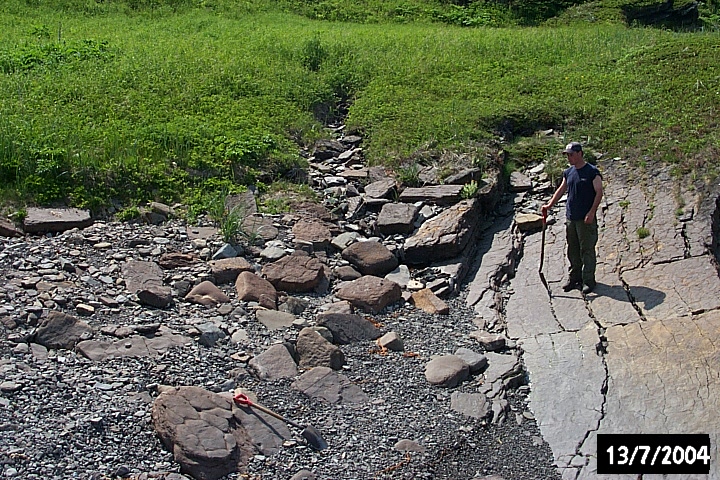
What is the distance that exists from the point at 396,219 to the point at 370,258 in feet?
2.93

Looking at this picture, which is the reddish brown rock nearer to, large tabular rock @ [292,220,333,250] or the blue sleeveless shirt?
large tabular rock @ [292,220,333,250]

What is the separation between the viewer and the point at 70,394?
20.0 ft

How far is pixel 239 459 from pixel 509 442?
83.7 inches

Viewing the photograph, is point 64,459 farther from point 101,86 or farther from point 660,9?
point 660,9

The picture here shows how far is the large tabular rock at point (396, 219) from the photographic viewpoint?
33.3 feet

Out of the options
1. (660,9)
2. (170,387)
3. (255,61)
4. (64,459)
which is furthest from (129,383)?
(660,9)

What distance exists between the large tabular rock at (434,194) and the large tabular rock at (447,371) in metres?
3.38

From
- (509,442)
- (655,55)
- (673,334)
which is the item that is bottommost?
(509,442)

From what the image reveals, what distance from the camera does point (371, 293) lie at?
860 cm

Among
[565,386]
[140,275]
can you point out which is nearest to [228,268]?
[140,275]

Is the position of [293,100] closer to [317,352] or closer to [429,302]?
[429,302]

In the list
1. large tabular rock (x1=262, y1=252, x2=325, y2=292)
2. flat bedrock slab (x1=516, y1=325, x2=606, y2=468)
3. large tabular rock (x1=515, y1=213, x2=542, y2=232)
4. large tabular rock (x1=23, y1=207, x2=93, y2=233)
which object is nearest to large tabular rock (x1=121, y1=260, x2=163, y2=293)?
large tabular rock (x1=262, y1=252, x2=325, y2=292)

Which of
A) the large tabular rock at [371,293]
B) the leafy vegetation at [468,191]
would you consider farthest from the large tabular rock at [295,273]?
the leafy vegetation at [468,191]

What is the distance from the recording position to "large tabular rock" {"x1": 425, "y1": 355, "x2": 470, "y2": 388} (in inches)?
283
